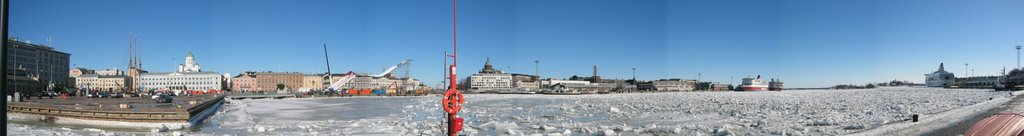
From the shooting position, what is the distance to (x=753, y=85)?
132 meters

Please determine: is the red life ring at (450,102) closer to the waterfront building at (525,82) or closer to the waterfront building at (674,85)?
the waterfront building at (525,82)

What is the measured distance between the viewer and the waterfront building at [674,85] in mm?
156375

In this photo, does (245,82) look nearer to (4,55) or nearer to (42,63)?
(42,63)

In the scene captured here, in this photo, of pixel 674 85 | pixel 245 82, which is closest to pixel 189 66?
pixel 245 82

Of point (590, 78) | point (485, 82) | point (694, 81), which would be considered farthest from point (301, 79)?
point (694, 81)

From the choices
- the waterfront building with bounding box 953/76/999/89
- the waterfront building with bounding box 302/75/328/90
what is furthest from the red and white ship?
the waterfront building with bounding box 302/75/328/90

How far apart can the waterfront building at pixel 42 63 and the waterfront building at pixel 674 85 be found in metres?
122

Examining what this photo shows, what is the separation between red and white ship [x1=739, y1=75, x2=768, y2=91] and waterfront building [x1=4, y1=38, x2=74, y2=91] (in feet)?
393

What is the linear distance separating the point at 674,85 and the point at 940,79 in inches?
2295

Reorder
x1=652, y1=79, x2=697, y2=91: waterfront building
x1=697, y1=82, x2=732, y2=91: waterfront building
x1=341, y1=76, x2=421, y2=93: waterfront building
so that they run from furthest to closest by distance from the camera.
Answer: x1=697, y1=82, x2=732, y2=91: waterfront building
x1=652, y1=79, x2=697, y2=91: waterfront building
x1=341, y1=76, x2=421, y2=93: waterfront building

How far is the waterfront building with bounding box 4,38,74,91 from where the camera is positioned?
48.0 metres

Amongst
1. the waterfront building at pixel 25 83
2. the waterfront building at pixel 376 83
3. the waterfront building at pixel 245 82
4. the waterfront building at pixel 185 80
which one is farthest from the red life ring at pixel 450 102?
the waterfront building at pixel 376 83

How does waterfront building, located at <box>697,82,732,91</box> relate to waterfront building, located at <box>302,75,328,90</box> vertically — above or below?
below

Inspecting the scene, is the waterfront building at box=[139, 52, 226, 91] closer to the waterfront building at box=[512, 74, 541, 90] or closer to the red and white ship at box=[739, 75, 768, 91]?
the waterfront building at box=[512, 74, 541, 90]
